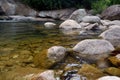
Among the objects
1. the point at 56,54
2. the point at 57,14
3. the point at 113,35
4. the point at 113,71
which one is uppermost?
the point at 56,54

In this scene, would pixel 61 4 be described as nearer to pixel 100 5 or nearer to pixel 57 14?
pixel 57 14

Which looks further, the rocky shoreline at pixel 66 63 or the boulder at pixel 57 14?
the boulder at pixel 57 14

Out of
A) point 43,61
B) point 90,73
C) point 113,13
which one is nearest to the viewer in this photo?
point 90,73

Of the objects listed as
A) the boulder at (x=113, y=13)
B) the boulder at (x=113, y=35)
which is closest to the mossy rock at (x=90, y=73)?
the boulder at (x=113, y=35)

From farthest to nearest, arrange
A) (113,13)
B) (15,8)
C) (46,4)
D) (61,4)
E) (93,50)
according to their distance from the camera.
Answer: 1. (61,4)
2. (46,4)
3. (15,8)
4. (113,13)
5. (93,50)

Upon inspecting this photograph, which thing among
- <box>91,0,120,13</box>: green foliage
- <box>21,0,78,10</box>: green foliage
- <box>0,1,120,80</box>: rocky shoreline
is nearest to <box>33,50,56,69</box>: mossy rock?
<box>0,1,120,80</box>: rocky shoreline

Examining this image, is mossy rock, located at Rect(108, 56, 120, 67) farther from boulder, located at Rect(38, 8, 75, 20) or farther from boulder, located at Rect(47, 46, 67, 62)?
boulder, located at Rect(38, 8, 75, 20)

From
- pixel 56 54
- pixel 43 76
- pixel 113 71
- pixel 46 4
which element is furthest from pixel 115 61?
pixel 46 4

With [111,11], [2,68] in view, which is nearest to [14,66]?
[2,68]

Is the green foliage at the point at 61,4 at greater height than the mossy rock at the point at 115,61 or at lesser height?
lesser

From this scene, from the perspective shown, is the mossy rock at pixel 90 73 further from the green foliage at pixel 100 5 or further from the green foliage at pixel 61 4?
the green foliage at pixel 61 4

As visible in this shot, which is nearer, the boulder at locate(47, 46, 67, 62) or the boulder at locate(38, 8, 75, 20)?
the boulder at locate(47, 46, 67, 62)

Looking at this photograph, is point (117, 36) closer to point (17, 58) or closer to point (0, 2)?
point (17, 58)

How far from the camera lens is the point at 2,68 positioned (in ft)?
16.1
